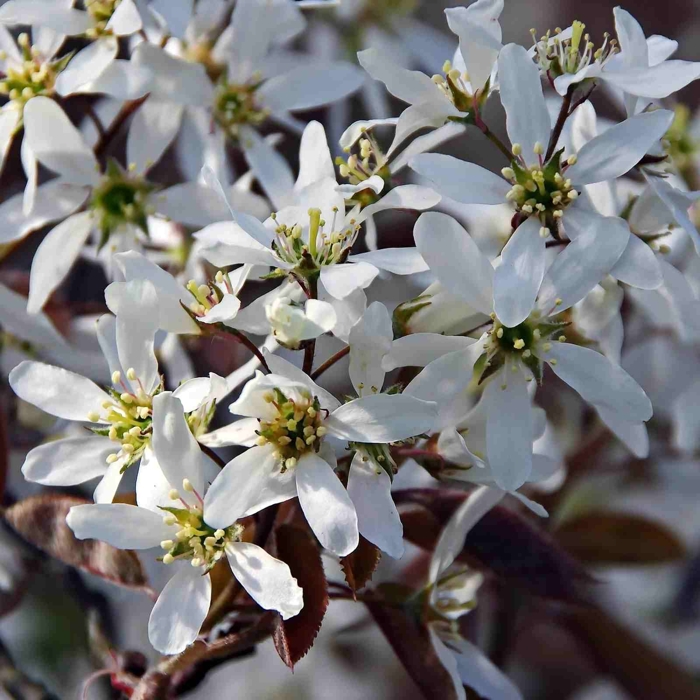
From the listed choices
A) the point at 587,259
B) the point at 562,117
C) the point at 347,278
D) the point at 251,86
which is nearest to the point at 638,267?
the point at 587,259

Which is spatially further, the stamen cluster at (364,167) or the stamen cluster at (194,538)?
the stamen cluster at (364,167)

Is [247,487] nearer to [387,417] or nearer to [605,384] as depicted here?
[387,417]

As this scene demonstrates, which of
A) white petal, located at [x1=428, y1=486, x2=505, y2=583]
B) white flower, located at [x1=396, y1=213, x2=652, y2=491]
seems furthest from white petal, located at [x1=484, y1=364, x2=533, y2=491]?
white petal, located at [x1=428, y1=486, x2=505, y2=583]

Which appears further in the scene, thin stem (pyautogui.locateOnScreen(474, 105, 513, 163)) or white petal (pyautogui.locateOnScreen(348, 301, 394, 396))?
thin stem (pyautogui.locateOnScreen(474, 105, 513, 163))

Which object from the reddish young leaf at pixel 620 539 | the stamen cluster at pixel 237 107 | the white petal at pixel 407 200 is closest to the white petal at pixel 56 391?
the white petal at pixel 407 200

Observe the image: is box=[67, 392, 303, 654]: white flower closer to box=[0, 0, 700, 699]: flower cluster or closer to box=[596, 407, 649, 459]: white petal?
box=[0, 0, 700, 699]: flower cluster

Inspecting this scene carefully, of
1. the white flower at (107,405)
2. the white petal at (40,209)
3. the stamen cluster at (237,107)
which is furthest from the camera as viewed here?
the stamen cluster at (237,107)

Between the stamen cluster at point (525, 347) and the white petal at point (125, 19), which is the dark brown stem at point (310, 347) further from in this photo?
the white petal at point (125, 19)
